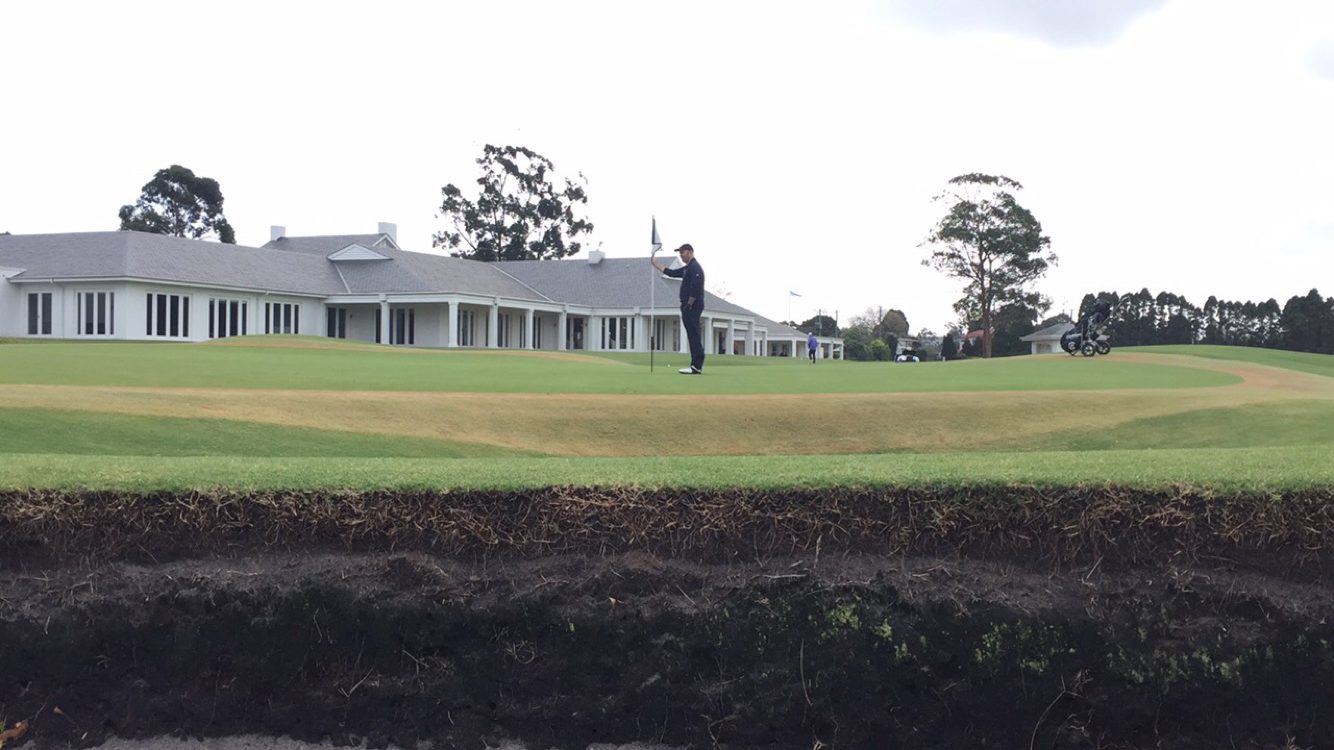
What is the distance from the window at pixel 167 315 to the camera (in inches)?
1592

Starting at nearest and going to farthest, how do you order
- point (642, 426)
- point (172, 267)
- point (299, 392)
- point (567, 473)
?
point (567, 473), point (642, 426), point (299, 392), point (172, 267)

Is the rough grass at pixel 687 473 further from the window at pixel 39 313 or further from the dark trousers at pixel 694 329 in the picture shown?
the window at pixel 39 313

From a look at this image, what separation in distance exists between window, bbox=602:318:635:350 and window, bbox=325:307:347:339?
1354 cm

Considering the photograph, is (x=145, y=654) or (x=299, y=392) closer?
(x=145, y=654)

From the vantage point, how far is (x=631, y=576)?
5336mm

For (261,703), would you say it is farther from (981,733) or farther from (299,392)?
(299,392)

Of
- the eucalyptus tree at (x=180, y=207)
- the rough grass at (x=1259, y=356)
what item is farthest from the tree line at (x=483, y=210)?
the rough grass at (x=1259, y=356)

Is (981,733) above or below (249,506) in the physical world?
below

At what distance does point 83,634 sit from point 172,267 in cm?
4078

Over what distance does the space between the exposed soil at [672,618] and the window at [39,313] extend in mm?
42318

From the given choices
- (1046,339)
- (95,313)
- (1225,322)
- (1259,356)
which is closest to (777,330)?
(1046,339)

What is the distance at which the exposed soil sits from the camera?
517 centimetres

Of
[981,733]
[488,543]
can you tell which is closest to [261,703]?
[488,543]

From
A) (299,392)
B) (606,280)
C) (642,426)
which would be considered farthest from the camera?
(606,280)
